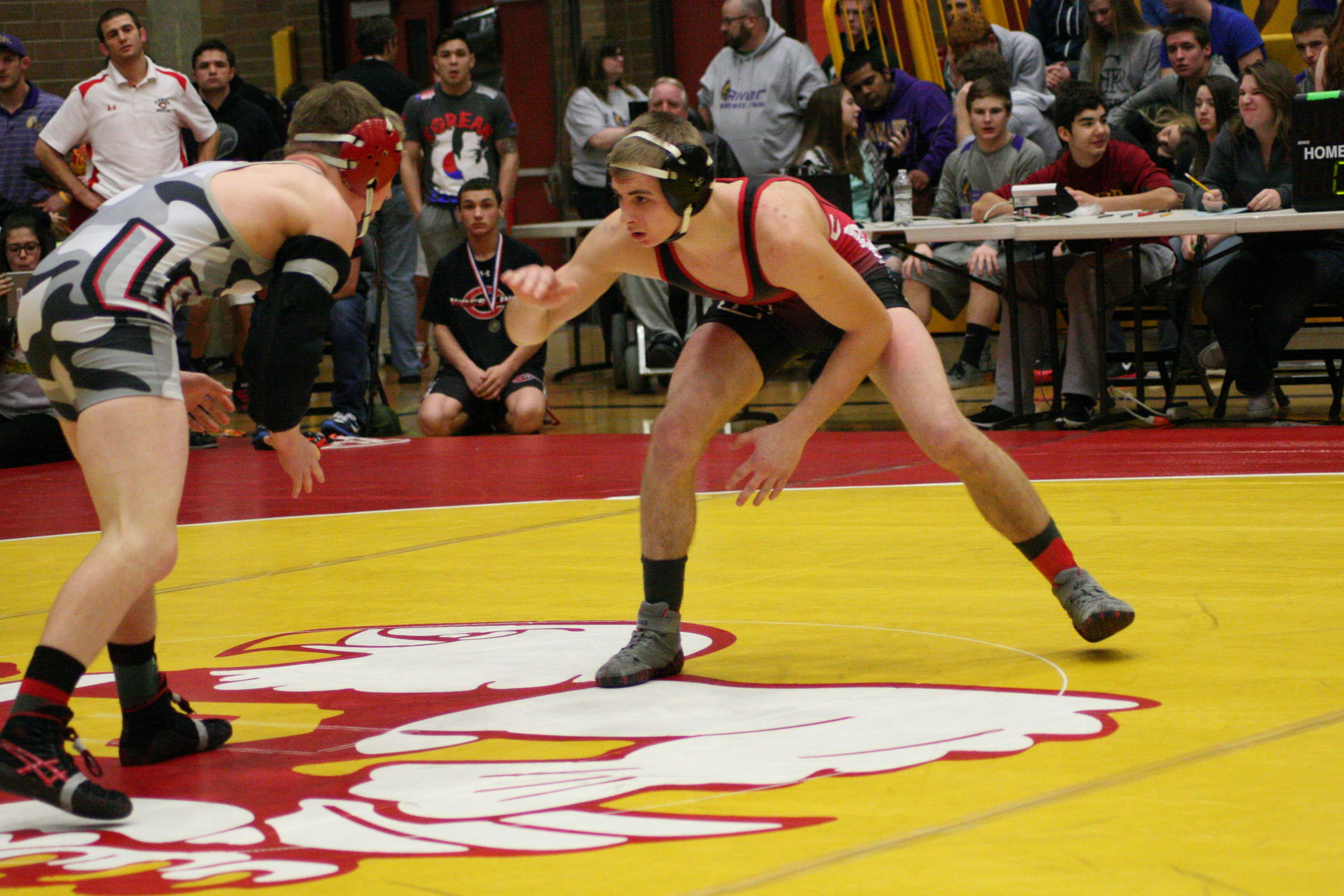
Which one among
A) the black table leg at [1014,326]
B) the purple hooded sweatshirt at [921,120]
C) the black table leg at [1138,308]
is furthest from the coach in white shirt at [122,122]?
the black table leg at [1138,308]

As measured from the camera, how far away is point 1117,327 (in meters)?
8.03

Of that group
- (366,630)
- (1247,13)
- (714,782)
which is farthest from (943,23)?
(714,782)

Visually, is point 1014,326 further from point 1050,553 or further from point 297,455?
point 297,455

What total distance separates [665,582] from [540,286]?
65cm

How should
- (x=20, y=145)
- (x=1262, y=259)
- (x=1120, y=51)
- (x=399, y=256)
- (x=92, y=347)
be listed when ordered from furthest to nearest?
1. (x=399, y=256)
2. (x=20, y=145)
3. (x=1120, y=51)
4. (x=1262, y=259)
5. (x=92, y=347)

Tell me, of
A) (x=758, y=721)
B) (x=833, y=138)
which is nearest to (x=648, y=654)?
(x=758, y=721)

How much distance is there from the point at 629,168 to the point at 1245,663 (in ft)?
4.81

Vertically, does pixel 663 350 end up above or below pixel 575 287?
below

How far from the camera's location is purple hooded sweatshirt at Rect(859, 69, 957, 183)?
8391mm

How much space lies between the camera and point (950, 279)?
301 inches

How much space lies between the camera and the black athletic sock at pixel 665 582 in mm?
3244

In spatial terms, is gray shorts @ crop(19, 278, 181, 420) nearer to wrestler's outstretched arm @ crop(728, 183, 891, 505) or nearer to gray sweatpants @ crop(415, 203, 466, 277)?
wrestler's outstretched arm @ crop(728, 183, 891, 505)

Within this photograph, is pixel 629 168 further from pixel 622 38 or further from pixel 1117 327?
pixel 622 38

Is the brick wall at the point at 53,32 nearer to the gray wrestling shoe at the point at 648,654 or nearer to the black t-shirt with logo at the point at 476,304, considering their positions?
the black t-shirt with logo at the point at 476,304
